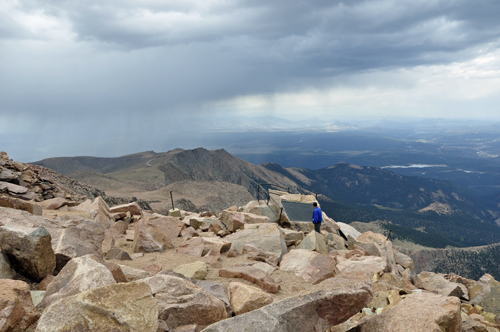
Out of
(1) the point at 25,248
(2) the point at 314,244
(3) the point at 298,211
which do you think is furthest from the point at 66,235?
(3) the point at 298,211

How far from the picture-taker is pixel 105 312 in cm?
358

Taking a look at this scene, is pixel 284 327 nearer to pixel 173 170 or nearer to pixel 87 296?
pixel 87 296

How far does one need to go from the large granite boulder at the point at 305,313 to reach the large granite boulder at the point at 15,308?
97.3 inches

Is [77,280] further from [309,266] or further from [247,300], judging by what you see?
[309,266]

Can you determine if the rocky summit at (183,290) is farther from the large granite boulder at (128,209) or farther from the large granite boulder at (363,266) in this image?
the large granite boulder at (128,209)

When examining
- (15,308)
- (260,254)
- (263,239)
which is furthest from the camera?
(263,239)

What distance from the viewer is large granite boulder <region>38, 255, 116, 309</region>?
14.5ft

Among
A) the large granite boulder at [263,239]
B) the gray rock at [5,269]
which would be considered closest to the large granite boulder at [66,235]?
the gray rock at [5,269]

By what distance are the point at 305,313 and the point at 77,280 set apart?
359 cm

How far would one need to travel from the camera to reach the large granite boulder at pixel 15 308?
3803 millimetres

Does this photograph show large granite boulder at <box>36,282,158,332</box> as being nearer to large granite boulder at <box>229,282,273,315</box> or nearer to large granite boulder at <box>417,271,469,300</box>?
large granite boulder at <box>229,282,273,315</box>

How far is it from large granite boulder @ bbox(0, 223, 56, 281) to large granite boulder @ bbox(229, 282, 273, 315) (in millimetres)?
3845

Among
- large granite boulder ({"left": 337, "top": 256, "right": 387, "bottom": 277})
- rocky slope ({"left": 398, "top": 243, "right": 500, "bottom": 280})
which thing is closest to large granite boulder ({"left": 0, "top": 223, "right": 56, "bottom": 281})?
large granite boulder ({"left": 337, "top": 256, "right": 387, "bottom": 277})

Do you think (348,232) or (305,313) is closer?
(305,313)
